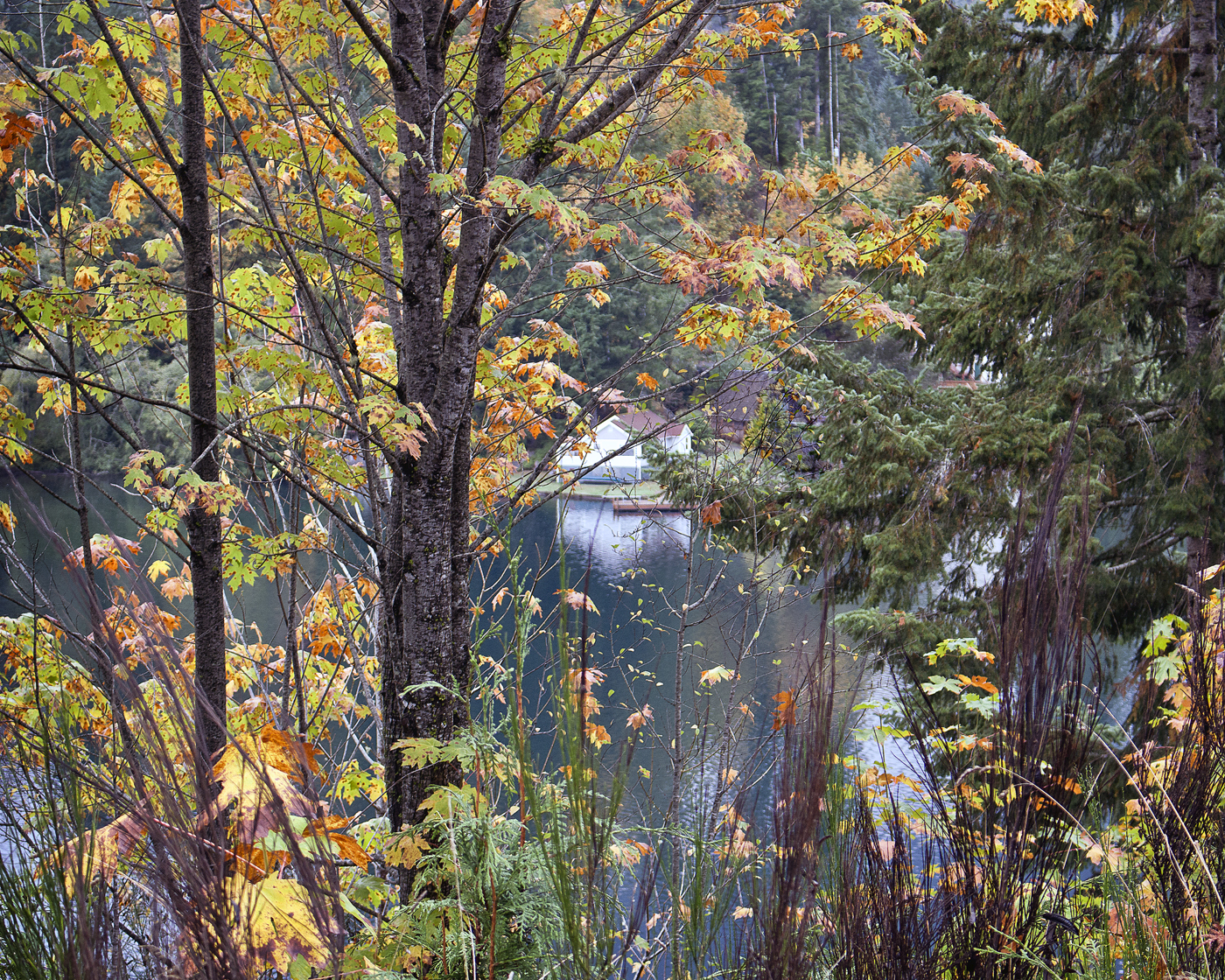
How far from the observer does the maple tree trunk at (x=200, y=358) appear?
2.92 metres

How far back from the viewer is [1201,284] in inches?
243

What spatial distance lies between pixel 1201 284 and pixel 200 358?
6846 millimetres

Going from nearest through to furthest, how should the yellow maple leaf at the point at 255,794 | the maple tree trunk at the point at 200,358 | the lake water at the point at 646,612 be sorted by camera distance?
1. the yellow maple leaf at the point at 255,794
2. the maple tree trunk at the point at 200,358
3. the lake water at the point at 646,612

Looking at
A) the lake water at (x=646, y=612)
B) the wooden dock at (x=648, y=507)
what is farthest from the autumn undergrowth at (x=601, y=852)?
the wooden dock at (x=648, y=507)

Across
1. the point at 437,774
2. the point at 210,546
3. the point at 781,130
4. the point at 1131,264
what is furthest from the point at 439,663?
the point at 781,130

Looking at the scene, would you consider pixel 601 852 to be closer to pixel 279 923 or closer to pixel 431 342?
pixel 279 923

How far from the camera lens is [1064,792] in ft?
3.99

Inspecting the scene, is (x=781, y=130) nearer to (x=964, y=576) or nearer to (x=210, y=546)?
(x=964, y=576)

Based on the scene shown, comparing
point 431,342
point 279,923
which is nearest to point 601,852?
point 279,923

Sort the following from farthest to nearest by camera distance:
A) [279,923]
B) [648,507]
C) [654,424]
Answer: [648,507]
[654,424]
[279,923]

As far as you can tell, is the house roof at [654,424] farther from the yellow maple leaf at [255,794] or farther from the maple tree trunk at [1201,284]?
the maple tree trunk at [1201,284]

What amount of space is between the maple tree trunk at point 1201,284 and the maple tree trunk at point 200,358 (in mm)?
6180

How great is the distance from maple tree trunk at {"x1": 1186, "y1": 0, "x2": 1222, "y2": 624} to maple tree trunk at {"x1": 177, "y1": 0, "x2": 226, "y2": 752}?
20.3 feet

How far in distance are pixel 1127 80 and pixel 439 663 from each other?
706 cm
